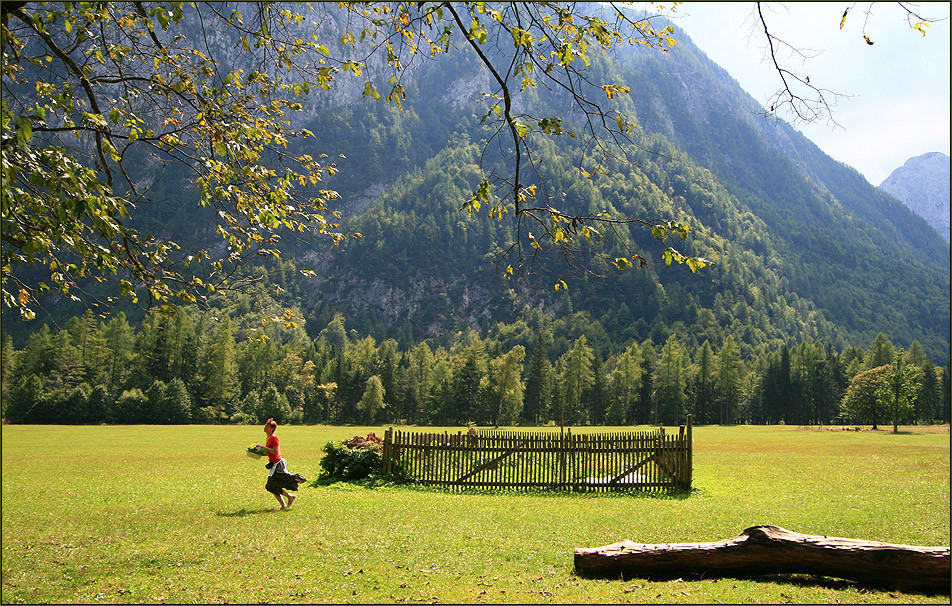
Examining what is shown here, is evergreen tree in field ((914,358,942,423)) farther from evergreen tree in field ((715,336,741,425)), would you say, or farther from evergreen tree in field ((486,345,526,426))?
evergreen tree in field ((486,345,526,426))

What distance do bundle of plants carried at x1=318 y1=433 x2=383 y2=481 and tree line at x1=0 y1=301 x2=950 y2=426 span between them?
59840 millimetres

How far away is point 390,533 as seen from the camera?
1067cm

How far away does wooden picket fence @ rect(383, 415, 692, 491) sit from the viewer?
1722 centimetres

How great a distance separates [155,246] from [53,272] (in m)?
1.39

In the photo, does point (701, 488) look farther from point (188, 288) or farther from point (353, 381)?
point (353, 381)

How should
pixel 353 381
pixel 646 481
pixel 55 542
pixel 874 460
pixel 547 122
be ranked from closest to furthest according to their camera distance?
pixel 547 122 < pixel 55 542 < pixel 646 481 < pixel 874 460 < pixel 353 381

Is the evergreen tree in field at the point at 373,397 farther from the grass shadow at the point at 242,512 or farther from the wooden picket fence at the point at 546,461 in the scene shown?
the grass shadow at the point at 242,512

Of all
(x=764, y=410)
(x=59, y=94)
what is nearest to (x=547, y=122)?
(x=59, y=94)

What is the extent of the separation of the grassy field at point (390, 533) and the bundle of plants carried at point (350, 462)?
1274 mm

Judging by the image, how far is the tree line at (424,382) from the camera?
81.0 meters

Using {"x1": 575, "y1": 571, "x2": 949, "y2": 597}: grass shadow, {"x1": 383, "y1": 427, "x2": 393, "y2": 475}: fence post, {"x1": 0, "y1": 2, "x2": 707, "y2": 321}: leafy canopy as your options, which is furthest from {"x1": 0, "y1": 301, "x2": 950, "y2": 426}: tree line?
{"x1": 0, "y1": 2, "x2": 707, "y2": 321}: leafy canopy

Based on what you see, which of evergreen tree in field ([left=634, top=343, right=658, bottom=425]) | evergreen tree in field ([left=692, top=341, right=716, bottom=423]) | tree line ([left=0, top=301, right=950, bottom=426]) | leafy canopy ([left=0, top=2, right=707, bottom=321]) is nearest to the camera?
leafy canopy ([left=0, top=2, right=707, bottom=321])

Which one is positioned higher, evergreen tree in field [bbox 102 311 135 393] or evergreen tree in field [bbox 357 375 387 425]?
evergreen tree in field [bbox 102 311 135 393]

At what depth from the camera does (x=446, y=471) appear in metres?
17.7
